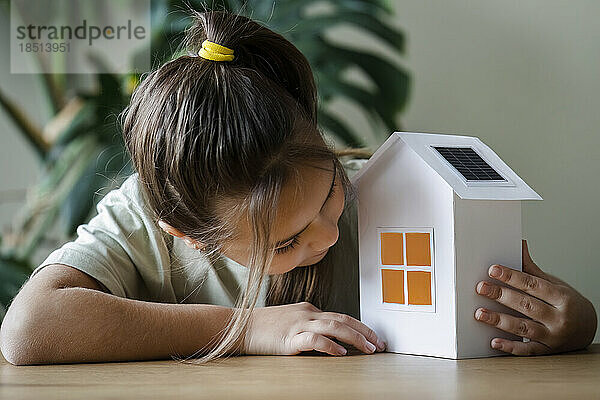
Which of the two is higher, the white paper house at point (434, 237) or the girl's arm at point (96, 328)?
the white paper house at point (434, 237)

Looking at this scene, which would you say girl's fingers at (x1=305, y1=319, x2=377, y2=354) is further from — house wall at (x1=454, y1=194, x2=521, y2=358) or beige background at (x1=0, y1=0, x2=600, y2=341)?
beige background at (x1=0, y1=0, x2=600, y2=341)

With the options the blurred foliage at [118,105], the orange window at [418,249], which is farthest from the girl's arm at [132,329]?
the blurred foliage at [118,105]

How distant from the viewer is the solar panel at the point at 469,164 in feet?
2.68

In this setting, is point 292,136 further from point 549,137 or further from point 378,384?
point 549,137

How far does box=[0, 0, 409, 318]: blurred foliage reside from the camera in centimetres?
161

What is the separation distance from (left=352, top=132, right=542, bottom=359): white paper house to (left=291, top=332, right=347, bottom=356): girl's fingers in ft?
0.24

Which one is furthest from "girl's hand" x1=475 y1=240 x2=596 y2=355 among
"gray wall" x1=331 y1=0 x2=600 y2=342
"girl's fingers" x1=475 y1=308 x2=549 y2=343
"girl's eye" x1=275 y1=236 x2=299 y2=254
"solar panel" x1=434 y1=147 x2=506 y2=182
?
"gray wall" x1=331 y1=0 x2=600 y2=342

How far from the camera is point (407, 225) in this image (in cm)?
83

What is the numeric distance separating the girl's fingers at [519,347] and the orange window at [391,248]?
14cm

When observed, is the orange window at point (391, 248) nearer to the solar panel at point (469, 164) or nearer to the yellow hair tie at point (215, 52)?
the solar panel at point (469, 164)

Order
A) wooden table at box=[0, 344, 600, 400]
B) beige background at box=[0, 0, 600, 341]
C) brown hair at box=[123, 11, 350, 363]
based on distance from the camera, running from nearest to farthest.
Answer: wooden table at box=[0, 344, 600, 400] → brown hair at box=[123, 11, 350, 363] → beige background at box=[0, 0, 600, 341]

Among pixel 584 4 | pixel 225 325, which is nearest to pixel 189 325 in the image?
pixel 225 325

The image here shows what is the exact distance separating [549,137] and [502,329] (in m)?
0.89

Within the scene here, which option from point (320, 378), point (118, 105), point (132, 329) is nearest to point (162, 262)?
point (132, 329)
